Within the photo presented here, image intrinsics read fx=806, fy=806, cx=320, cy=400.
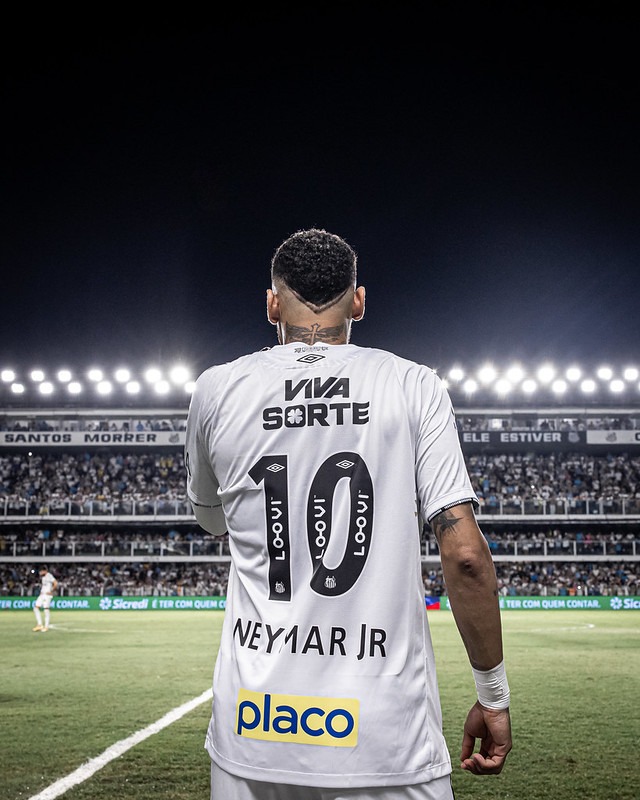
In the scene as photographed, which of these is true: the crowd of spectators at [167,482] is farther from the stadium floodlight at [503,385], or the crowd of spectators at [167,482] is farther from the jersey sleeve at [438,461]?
the jersey sleeve at [438,461]

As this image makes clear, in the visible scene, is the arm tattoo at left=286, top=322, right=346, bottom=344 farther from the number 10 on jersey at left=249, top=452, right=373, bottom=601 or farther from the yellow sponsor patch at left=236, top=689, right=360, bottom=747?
the yellow sponsor patch at left=236, top=689, right=360, bottom=747

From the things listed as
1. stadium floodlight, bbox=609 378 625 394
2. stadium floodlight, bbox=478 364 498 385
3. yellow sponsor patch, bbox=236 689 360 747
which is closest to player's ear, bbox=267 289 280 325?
yellow sponsor patch, bbox=236 689 360 747

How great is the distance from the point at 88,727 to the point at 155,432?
4728 cm

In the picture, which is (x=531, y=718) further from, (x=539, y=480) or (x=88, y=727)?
(x=539, y=480)

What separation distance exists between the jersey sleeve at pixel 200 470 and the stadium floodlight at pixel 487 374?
53.5 meters

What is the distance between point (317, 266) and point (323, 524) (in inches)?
35.1

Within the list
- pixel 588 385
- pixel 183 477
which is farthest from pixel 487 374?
pixel 183 477

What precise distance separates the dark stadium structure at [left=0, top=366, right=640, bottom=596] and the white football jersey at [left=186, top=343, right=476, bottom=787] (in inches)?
1769

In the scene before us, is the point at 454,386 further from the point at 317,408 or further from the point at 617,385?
the point at 317,408

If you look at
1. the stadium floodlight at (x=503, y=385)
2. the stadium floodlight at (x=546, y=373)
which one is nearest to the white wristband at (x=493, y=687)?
the stadium floodlight at (x=546, y=373)

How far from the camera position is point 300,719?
234 centimetres

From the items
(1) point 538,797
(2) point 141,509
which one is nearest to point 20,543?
(2) point 141,509

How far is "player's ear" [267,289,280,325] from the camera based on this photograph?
9.57 feet

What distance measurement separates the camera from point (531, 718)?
976 centimetres
